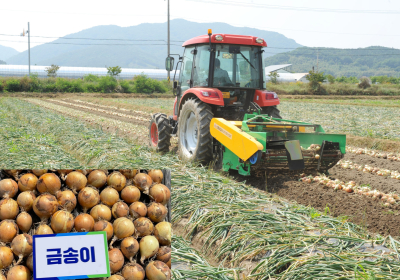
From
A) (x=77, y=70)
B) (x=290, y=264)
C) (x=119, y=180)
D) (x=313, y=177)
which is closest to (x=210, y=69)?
(x=313, y=177)

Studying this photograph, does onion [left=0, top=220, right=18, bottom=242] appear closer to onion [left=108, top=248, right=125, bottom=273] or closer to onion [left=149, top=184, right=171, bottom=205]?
onion [left=108, top=248, right=125, bottom=273]

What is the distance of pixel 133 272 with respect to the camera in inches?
58.8

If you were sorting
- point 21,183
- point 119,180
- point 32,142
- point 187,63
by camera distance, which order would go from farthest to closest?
point 32,142, point 187,63, point 119,180, point 21,183

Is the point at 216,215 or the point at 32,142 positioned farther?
the point at 32,142

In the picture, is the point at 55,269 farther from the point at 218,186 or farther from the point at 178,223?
the point at 218,186

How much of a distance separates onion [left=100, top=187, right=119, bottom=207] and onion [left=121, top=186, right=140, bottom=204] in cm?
3

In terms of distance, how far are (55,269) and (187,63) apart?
6810mm

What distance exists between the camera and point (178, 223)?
4.18 meters

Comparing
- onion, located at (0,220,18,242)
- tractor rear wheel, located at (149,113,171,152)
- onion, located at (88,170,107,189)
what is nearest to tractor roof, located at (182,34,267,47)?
tractor rear wheel, located at (149,113,171,152)

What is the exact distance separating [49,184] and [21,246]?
0.88 feet

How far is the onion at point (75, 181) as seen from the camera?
1.62 meters

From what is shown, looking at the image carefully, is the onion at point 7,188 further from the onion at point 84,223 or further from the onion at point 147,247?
the onion at point 147,247

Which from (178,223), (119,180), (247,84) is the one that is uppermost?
(247,84)

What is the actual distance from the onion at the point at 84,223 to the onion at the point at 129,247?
0.15m
